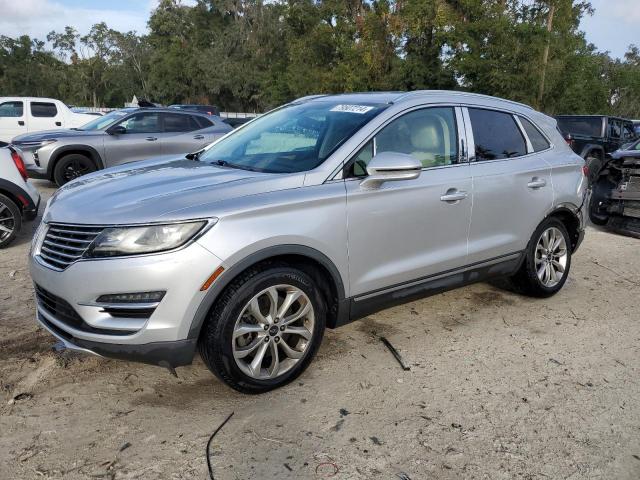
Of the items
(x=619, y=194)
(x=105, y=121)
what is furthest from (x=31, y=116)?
(x=619, y=194)

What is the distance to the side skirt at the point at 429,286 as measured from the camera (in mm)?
3461

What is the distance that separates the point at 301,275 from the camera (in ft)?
10.3

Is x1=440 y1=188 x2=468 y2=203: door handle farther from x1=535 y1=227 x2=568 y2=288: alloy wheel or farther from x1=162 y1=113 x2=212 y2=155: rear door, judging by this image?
x1=162 y1=113 x2=212 y2=155: rear door

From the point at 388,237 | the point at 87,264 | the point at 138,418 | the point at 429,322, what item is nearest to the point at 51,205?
the point at 87,264

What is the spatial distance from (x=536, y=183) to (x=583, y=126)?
11.3 meters

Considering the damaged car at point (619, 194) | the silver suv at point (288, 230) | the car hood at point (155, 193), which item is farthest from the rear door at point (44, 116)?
the damaged car at point (619, 194)

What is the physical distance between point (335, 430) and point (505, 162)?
256cm

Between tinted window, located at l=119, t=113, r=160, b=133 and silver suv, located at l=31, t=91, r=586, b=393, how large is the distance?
6.84m

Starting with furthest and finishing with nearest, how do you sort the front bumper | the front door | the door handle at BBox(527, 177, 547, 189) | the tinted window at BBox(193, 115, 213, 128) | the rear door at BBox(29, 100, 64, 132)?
1. the rear door at BBox(29, 100, 64, 132)
2. the tinted window at BBox(193, 115, 213, 128)
3. the door handle at BBox(527, 177, 547, 189)
4. the front door
5. the front bumper

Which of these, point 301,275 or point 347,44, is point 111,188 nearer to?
point 301,275

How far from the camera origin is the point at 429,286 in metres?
3.83

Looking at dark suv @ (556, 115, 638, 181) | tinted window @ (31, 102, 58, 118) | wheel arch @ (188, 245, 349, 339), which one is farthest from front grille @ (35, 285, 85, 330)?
tinted window @ (31, 102, 58, 118)

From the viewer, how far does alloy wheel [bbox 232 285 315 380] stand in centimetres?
301

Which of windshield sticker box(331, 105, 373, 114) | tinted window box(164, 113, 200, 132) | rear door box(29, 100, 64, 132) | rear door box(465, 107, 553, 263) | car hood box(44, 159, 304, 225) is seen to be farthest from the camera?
rear door box(29, 100, 64, 132)
